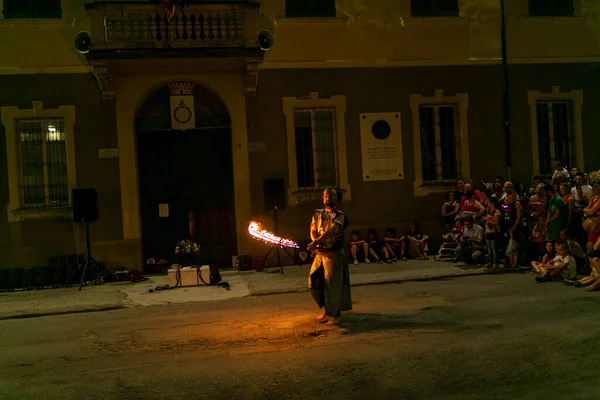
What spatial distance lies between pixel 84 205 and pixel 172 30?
4.58m

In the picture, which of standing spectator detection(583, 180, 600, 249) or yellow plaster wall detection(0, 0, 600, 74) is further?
yellow plaster wall detection(0, 0, 600, 74)

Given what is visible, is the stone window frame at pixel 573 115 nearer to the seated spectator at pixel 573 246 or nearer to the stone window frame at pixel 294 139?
the seated spectator at pixel 573 246

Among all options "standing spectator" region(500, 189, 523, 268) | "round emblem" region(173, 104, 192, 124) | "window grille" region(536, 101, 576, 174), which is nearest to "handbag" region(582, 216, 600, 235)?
"standing spectator" region(500, 189, 523, 268)

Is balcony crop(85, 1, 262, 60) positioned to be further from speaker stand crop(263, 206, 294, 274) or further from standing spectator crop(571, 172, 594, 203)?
standing spectator crop(571, 172, 594, 203)

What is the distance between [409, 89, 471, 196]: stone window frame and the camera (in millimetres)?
15177

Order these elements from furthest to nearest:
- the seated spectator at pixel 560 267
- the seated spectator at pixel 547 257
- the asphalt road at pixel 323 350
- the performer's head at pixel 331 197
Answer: the seated spectator at pixel 547 257 → the seated spectator at pixel 560 267 → the performer's head at pixel 331 197 → the asphalt road at pixel 323 350

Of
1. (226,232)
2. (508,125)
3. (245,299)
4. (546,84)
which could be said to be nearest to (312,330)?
(245,299)

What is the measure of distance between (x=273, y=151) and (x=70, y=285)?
5.89 meters

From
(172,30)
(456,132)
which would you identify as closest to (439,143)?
(456,132)

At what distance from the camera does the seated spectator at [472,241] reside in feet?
42.3

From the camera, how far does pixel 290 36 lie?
14500 millimetres

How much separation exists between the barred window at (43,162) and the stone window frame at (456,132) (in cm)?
914

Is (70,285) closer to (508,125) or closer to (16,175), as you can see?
(16,175)

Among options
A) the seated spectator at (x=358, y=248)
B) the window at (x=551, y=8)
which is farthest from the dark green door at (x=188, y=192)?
the window at (x=551, y=8)
